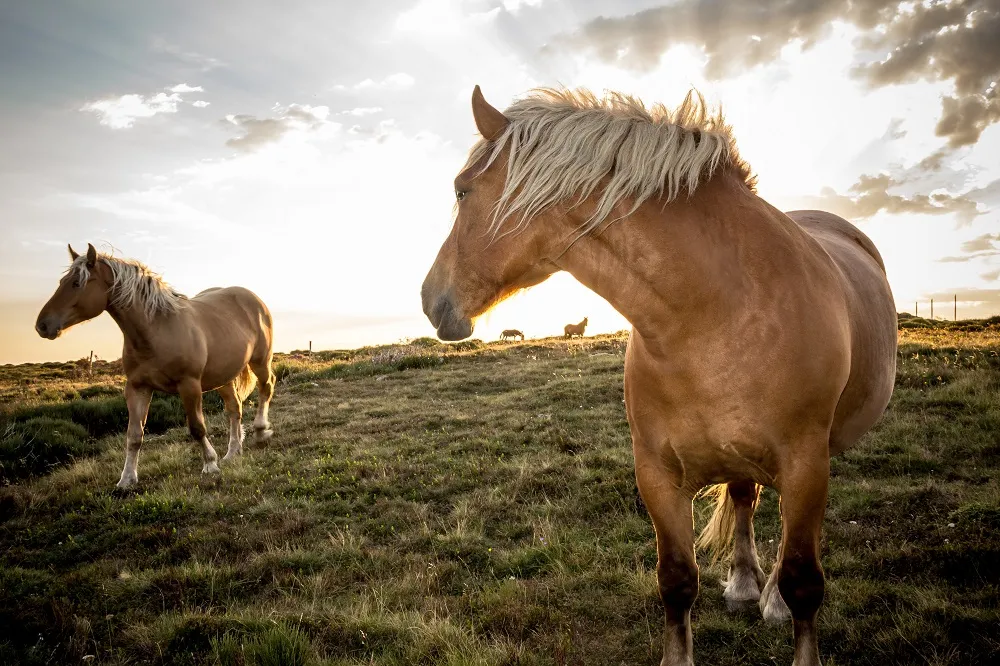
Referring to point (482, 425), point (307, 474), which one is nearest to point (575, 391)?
point (482, 425)

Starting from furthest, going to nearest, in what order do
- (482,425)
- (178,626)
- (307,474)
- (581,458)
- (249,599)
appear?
(482,425) → (307,474) → (581,458) → (249,599) → (178,626)

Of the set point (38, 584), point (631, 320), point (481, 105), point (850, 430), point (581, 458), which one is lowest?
point (38, 584)

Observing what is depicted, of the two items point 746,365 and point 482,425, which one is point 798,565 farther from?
point 482,425

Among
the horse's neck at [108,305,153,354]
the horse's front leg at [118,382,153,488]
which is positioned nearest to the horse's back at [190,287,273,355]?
the horse's neck at [108,305,153,354]

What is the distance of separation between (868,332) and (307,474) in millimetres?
6581

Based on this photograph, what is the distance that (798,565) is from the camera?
8.66ft

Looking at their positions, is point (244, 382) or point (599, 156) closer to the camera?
point (599, 156)

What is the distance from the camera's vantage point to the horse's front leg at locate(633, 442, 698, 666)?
2781 mm

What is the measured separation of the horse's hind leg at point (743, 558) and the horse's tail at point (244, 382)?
869 centimetres

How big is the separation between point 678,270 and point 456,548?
3540 mm

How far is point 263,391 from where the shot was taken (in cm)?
1078

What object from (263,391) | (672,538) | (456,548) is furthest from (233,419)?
(672,538)

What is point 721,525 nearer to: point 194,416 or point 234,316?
point 194,416

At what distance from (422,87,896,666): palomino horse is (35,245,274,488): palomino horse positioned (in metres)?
7.18
